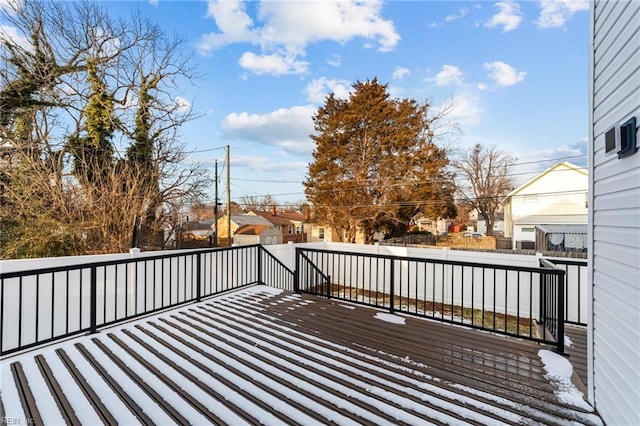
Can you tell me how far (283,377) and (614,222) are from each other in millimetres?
2384

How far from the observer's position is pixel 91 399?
1.99m

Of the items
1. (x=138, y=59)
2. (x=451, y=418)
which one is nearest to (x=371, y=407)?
(x=451, y=418)

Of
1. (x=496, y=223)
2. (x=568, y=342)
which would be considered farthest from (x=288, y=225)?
(x=568, y=342)

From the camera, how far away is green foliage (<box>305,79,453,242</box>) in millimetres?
14586

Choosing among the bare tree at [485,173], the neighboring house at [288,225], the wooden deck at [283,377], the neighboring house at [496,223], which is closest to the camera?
the wooden deck at [283,377]

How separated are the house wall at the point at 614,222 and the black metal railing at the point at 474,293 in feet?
2.99

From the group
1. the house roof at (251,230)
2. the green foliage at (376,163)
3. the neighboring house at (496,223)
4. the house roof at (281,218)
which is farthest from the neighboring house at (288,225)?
the neighboring house at (496,223)

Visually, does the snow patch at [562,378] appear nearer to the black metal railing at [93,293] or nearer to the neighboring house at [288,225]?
the black metal railing at [93,293]

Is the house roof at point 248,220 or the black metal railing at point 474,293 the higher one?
the house roof at point 248,220

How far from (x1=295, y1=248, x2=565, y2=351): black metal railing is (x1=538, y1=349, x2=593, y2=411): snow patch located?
20 centimetres

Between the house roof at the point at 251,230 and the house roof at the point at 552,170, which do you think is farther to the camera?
the house roof at the point at 251,230

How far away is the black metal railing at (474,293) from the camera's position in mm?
3025

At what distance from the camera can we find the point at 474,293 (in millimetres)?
7148

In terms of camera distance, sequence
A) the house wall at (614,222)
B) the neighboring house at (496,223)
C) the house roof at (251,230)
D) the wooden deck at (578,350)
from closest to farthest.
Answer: the house wall at (614,222), the wooden deck at (578,350), the house roof at (251,230), the neighboring house at (496,223)
